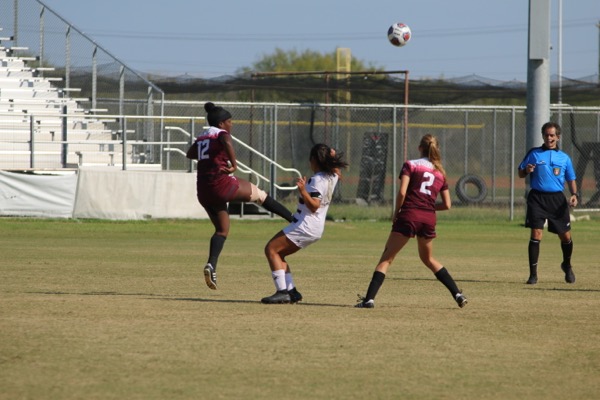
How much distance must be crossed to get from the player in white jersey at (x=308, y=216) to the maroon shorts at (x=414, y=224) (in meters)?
0.70

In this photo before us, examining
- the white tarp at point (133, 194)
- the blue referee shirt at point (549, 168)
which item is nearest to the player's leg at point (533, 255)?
the blue referee shirt at point (549, 168)

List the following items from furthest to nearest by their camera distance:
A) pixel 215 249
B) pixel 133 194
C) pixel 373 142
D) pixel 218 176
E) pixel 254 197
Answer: pixel 373 142 < pixel 133 194 < pixel 254 197 < pixel 218 176 < pixel 215 249

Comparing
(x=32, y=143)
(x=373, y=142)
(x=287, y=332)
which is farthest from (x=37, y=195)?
(x=287, y=332)

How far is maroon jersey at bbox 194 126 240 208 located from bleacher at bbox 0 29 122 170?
43.8ft

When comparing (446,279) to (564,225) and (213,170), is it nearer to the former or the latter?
(213,170)

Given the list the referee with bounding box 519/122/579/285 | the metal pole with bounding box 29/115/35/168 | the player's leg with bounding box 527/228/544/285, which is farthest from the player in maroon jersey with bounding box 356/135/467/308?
the metal pole with bounding box 29/115/35/168

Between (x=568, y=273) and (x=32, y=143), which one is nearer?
(x=568, y=273)

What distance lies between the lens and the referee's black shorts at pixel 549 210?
13844 mm

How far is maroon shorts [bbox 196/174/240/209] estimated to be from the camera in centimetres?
1134

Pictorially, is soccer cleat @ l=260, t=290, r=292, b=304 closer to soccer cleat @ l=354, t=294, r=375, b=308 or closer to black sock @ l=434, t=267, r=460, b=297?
soccer cleat @ l=354, t=294, r=375, b=308

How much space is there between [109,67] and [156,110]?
14.5 ft

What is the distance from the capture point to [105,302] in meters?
10.6

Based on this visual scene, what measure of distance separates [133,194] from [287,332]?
52.8 ft

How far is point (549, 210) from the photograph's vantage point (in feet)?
45.5
